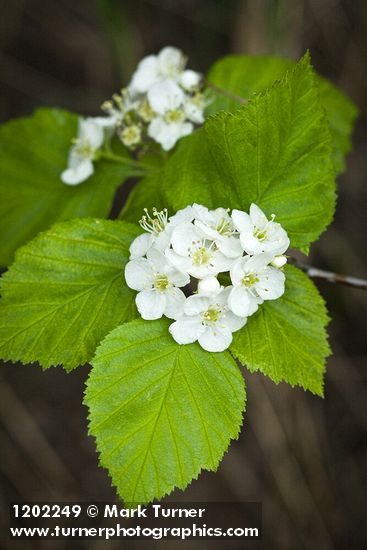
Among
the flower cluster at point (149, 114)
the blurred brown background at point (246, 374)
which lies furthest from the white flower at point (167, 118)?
the blurred brown background at point (246, 374)

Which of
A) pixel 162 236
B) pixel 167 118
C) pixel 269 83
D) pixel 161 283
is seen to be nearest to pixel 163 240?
pixel 162 236

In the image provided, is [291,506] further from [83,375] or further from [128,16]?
[128,16]

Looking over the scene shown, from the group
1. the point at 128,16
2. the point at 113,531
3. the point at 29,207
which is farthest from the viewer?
the point at 128,16

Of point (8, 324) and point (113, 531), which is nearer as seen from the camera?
point (8, 324)

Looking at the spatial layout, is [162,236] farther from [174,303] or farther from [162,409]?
[162,409]

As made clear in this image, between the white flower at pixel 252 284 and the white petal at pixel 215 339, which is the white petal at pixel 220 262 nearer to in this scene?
the white flower at pixel 252 284

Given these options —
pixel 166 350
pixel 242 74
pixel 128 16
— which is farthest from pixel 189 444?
pixel 128 16

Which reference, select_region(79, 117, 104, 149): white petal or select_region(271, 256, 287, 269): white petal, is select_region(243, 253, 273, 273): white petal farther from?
select_region(79, 117, 104, 149): white petal

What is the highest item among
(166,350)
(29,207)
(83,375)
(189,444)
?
(83,375)
